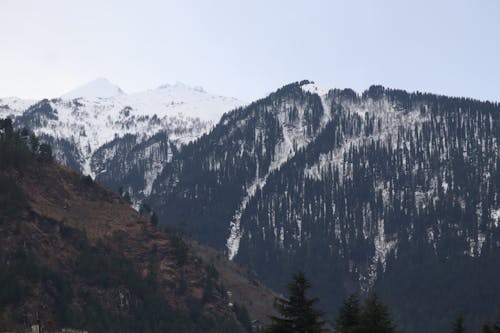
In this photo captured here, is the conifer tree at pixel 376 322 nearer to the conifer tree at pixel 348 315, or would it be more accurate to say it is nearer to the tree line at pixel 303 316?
the tree line at pixel 303 316

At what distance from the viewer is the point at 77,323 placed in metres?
184

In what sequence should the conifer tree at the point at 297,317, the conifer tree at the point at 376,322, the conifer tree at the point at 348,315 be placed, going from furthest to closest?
the conifer tree at the point at 348,315 → the conifer tree at the point at 376,322 → the conifer tree at the point at 297,317

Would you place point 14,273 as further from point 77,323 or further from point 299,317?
point 299,317

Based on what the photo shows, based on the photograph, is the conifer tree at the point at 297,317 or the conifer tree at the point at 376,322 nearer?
the conifer tree at the point at 297,317

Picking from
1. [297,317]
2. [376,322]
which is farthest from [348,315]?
[297,317]

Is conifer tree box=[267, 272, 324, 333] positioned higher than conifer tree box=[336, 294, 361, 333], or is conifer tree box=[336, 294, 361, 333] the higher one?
conifer tree box=[336, 294, 361, 333]

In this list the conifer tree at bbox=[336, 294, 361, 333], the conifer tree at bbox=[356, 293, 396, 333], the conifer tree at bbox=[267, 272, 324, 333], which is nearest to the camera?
the conifer tree at bbox=[267, 272, 324, 333]

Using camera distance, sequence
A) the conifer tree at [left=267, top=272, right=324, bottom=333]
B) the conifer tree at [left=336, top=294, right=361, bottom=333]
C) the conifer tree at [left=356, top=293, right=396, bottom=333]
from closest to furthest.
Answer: the conifer tree at [left=267, top=272, right=324, bottom=333], the conifer tree at [left=356, top=293, right=396, bottom=333], the conifer tree at [left=336, top=294, right=361, bottom=333]

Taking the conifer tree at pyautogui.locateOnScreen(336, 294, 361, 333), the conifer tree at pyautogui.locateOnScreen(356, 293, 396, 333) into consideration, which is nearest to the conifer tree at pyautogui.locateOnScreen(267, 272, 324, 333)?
the conifer tree at pyautogui.locateOnScreen(356, 293, 396, 333)

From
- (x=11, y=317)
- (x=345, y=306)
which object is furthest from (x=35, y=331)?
Result: (x=11, y=317)

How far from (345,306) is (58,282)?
134m

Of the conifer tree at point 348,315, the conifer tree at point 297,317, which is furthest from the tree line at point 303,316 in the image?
the conifer tree at point 348,315

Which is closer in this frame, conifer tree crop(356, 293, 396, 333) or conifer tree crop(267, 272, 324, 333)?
conifer tree crop(267, 272, 324, 333)

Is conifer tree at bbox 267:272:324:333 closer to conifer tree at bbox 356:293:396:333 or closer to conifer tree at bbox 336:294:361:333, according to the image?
conifer tree at bbox 356:293:396:333
